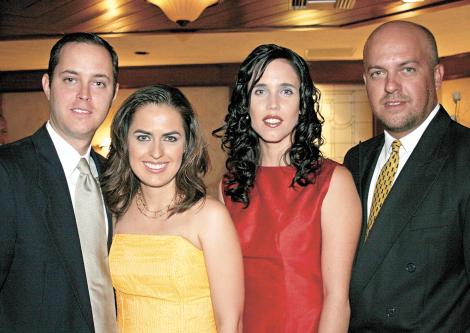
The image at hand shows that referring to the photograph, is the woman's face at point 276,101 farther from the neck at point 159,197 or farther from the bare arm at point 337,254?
the neck at point 159,197

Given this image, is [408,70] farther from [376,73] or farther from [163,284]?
[163,284]

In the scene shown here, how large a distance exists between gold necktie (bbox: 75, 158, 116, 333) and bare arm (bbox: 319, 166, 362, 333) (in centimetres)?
91

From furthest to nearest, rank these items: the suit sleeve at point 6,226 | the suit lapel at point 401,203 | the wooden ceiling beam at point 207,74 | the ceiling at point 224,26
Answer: the wooden ceiling beam at point 207,74 < the ceiling at point 224,26 < the suit lapel at point 401,203 < the suit sleeve at point 6,226

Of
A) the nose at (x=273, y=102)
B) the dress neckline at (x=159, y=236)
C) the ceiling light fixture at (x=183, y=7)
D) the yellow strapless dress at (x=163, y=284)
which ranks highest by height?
the ceiling light fixture at (x=183, y=7)

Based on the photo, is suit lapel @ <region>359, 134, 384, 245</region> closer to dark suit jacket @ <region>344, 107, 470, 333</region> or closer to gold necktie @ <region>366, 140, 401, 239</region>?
gold necktie @ <region>366, 140, 401, 239</region>

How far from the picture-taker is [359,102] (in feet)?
31.6

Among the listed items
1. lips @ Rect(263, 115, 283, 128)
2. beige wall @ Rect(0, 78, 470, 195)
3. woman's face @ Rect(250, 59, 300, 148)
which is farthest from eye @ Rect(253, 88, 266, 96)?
beige wall @ Rect(0, 78, 470, 195)

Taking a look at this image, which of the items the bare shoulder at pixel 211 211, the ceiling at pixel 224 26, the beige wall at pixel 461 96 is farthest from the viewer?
the beige wall at pixel 461 96

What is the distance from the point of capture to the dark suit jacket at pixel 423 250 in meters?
2.10

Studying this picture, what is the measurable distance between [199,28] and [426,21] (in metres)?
2.92

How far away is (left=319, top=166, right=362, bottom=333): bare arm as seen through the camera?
2.21 metres

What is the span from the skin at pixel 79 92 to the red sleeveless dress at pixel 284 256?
82cm

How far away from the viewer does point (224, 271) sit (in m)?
2.23

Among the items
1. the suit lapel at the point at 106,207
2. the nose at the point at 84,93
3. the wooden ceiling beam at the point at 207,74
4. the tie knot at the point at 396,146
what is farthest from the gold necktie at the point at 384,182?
the wooden ceiling beam at the point at 207,74
